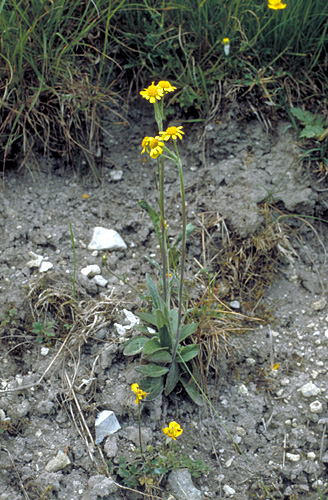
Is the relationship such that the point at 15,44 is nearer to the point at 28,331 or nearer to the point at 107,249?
the point at 107,249

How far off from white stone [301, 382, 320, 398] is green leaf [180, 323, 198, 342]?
1.94 feet

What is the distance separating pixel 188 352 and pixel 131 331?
31 cm

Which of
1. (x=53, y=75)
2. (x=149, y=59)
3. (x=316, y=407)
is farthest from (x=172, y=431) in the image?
(x=149, y=59)

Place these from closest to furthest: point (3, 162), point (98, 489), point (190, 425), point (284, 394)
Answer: point (98, 489) → point (190, 425) → point (284, 394) → point (3, 162)

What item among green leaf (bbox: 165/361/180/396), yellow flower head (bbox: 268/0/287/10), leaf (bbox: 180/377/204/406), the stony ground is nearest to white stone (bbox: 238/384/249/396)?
the stony ground

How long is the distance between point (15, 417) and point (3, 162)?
140 centimetres

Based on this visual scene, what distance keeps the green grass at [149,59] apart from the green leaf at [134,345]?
1.18m

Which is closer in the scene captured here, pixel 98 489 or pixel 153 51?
pixel 98 489

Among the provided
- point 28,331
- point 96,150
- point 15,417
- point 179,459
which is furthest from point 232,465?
point 96,150

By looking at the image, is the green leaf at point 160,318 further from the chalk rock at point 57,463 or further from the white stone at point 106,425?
the chalk rock at point 57,463

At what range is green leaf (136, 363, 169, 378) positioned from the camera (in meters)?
1.89

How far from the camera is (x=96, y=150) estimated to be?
2705 mm

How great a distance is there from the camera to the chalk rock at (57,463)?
175 centimetres

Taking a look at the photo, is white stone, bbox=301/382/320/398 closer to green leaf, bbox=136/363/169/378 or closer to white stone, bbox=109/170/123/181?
green leaf, bbox=136/363/169/378
